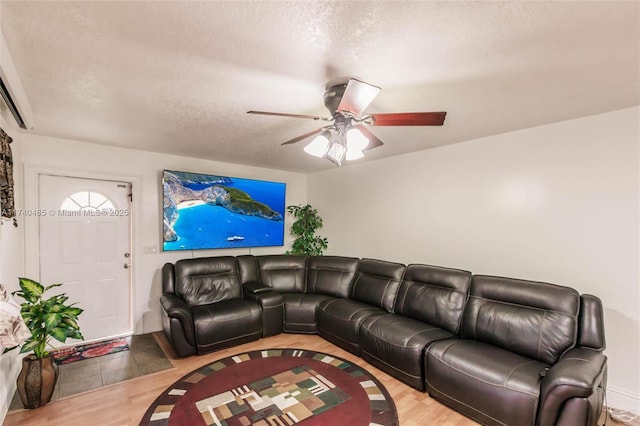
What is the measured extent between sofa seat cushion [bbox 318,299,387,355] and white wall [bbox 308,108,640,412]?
0.94 meters

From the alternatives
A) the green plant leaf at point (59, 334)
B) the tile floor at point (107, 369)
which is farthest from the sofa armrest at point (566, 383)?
the green plant leaf at point (59, 334)

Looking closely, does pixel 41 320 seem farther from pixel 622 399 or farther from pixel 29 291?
pixel 622 399

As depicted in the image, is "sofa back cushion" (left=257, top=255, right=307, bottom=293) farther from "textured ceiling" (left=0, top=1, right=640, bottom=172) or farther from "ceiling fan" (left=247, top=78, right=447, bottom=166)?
"ceiling fan" (left=247, top=78, right=447, bottom=166)

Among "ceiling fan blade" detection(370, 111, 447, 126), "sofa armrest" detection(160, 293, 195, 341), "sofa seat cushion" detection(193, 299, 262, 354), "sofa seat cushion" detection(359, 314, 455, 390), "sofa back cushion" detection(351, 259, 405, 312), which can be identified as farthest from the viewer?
"sofa back cushion" detection(351, 259, 405, 312)

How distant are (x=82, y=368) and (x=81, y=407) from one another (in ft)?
2.50

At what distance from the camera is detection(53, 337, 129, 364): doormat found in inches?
123

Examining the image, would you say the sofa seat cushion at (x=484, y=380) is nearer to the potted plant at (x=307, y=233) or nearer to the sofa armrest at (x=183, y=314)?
the sofa armrest at (x=183, y=314)

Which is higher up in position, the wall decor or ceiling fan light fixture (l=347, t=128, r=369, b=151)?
ceiling fan light fixture (l=347, t=128, r=369, b=151)

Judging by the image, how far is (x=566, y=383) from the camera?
1735 millimetres

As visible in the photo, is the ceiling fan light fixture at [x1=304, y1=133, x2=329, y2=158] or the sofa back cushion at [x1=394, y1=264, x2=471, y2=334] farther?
the sofa back cushion at [x1=394, y1=264, x2=471, y2=334]

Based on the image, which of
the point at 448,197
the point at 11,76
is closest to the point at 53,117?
the point at 11,76

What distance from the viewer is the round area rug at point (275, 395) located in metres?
2.18

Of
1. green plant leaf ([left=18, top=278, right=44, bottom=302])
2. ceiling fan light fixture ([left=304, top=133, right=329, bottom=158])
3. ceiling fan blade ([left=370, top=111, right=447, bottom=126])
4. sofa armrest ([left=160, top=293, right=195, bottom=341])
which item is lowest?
sofa armrest ([left=160, top=293, right=195, bottom=341])

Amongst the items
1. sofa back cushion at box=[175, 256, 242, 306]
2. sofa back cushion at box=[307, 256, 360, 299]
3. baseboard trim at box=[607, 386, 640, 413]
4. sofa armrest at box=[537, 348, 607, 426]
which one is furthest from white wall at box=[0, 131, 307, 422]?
baseboard trim at box=[607, 386, 640, 413]
